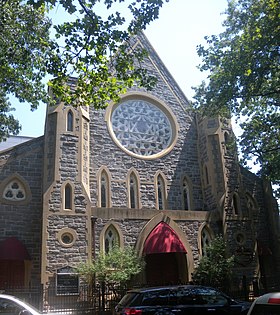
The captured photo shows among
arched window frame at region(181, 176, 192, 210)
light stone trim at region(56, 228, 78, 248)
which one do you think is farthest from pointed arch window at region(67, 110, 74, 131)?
arched window frame at region(181, 176, 192, 210)

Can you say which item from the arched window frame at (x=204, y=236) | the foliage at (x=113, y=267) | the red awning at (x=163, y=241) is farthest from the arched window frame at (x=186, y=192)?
the foliage at (x=113, y=267)

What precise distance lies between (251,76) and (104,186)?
911 centimetres

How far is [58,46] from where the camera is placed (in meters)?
11.1

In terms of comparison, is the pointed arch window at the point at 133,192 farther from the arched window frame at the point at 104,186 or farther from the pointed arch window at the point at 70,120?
the pointed arch window at the point at 70,120

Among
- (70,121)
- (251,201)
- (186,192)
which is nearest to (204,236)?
(186,192)

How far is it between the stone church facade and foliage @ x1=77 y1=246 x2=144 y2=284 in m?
0.80

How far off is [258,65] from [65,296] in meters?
12.0

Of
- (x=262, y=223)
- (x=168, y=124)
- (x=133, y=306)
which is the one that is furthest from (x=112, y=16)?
(x=262, y=223)

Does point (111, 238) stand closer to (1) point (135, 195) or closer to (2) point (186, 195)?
(1) point (135, 195)

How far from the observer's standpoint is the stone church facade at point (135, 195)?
1612cm

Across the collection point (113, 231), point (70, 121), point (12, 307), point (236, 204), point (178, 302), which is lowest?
point (178, 302)

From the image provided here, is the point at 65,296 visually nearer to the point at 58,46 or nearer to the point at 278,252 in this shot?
the point at 58,46

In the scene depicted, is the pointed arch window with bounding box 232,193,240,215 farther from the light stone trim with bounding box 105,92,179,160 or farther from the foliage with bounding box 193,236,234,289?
the light stone trim with bounding box 105,92,179,160

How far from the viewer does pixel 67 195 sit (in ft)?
54.4
